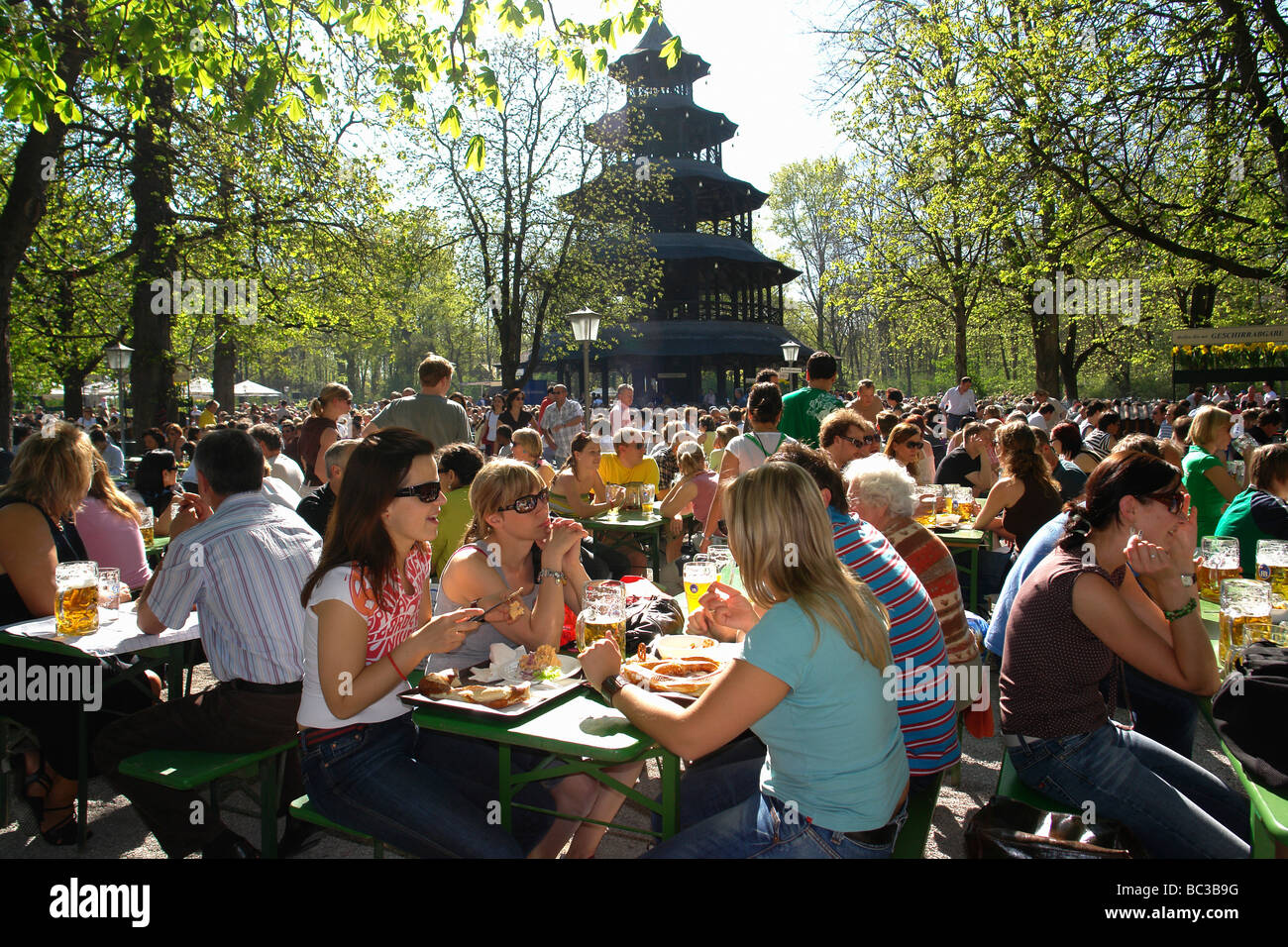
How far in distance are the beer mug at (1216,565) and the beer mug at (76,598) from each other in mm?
4882

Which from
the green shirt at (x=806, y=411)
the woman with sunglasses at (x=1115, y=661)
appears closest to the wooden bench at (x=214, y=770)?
the woman with sunglasses at (x=1115, y=661)

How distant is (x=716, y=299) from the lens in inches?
1377

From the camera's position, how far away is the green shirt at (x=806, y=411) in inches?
250

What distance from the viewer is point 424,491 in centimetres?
269

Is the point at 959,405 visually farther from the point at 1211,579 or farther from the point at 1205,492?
the point at 1211,579

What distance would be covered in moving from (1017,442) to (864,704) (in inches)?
159

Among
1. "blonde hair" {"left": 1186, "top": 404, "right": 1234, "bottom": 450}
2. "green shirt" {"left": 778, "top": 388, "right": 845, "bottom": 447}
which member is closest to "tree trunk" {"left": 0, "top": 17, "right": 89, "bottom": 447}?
"green shirt" {"left": 778, "top": 388, "right": 845, "bottom": 447}

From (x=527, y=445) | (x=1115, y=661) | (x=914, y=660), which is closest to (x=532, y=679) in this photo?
(x=914, y=660)

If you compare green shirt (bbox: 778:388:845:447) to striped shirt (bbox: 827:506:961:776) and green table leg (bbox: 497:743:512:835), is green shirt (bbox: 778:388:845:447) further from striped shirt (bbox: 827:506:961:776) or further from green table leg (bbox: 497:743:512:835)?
green table leg (bbox: 497:743:512:835)

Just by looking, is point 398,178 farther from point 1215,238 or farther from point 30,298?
point 1215,238

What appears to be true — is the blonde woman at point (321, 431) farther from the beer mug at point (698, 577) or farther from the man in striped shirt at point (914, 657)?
the man in striped shirt at point (914, 657)

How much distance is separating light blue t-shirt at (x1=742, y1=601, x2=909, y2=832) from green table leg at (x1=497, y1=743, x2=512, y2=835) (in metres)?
1.00

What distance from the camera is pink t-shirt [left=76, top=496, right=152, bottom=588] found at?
14.5ft

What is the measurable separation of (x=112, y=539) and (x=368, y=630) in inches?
113
